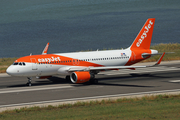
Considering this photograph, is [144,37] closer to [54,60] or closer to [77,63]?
[77,63]

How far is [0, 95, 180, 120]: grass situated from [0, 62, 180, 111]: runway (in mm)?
3504

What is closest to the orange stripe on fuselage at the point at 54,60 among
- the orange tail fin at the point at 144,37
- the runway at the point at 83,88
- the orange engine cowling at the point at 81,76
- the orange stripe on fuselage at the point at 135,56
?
the orange engine cowling at the point at 81,76

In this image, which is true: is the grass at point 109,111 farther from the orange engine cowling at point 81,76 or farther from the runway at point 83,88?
the orange engine cowling at point 81,76

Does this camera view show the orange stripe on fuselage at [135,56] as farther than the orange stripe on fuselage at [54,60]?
Yes

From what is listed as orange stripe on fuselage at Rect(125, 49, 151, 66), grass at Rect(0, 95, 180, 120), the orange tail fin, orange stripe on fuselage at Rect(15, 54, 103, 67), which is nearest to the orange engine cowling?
orange stripe on fuselage at Rect(15, 54, 103, 67)

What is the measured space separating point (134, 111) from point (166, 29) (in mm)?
173611

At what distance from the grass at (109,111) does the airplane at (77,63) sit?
10.7 m

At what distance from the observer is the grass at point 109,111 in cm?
2167

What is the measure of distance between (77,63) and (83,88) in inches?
208

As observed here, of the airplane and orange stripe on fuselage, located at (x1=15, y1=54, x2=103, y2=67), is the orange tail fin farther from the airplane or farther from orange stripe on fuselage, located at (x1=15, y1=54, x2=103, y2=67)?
orange stripe on fuselage, located at (x1=15, y1=54, x2=103, y2=67)

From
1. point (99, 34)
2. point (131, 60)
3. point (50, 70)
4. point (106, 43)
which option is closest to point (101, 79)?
point (131, 60)

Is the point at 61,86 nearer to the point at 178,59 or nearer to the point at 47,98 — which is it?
the point at 47,98

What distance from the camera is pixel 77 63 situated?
1641 inches

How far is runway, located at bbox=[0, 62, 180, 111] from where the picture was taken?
104 ft
